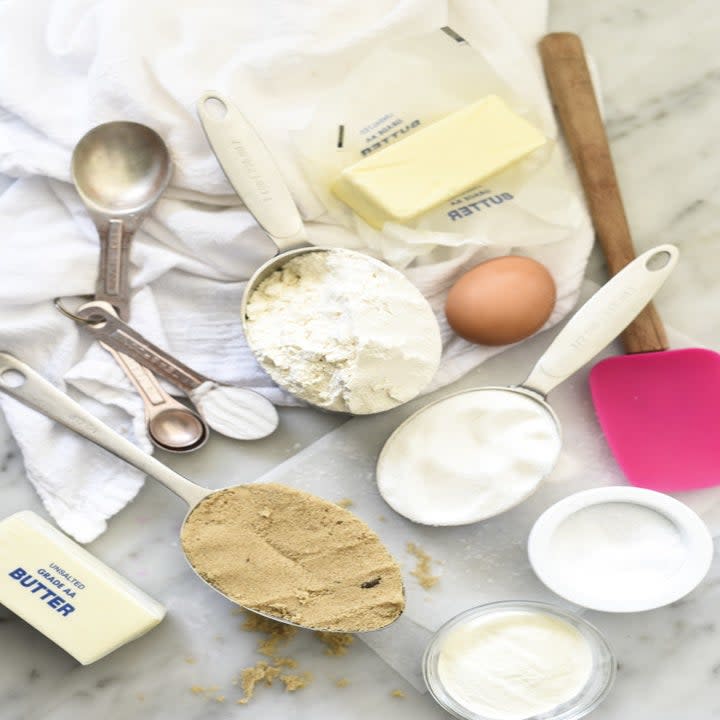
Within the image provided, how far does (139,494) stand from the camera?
4.67 feet

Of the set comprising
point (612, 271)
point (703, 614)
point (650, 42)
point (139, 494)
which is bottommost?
point (703, 614)

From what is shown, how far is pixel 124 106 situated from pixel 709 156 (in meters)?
0.75

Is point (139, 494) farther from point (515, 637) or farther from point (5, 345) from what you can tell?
point (515, 637)

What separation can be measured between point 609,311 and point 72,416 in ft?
→ 2.12

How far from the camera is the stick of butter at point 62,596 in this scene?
1.32 meters

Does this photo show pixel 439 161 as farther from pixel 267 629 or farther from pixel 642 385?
pixel 267 629

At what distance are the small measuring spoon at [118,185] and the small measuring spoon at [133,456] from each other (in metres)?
0.13

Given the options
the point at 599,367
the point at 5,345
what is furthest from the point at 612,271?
the point at 5,345

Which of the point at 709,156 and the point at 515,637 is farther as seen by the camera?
the point at 709,156

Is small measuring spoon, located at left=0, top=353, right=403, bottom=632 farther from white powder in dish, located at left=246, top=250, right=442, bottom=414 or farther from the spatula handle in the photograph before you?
the spatula handle

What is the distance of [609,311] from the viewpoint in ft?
4.47

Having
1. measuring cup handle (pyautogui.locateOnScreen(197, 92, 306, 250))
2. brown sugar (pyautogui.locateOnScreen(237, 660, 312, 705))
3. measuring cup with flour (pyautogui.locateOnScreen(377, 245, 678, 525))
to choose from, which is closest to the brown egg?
measuring cup with flour (pyautogui.locateOnScreen(377, 245, 678, 525))

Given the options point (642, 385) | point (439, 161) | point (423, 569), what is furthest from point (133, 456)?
point (642, 385)

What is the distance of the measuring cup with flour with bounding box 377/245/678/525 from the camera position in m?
1.36
